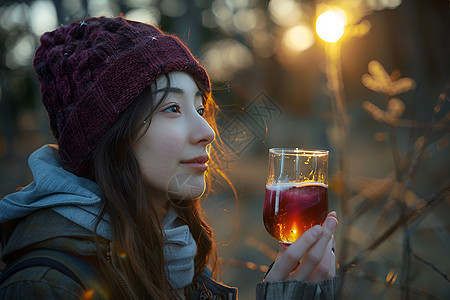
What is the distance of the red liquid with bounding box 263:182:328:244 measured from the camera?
1492mm

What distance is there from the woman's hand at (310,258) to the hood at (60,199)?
2.41ft

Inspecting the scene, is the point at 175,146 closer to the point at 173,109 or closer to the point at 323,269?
the point at 173,109

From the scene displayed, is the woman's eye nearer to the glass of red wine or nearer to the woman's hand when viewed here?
the glass of red wine

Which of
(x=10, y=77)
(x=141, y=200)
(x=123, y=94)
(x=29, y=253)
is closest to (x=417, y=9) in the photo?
(x=123, y=94)

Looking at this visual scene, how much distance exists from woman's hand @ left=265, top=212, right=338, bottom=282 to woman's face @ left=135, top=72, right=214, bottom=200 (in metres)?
0.49

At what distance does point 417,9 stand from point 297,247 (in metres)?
1.88

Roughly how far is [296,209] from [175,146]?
60 centimetres

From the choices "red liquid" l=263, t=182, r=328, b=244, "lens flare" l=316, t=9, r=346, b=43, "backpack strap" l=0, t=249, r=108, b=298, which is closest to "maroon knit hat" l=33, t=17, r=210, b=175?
"backpack strap" l=0, t=249, r=108, b=298

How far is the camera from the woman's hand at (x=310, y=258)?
142 centimetres

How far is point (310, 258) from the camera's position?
1.46 metres

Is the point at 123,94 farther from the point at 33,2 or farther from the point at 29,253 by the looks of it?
the point at 33,2

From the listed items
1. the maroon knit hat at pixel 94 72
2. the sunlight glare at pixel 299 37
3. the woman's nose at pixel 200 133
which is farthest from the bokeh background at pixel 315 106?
the maroon knit hat at pixel 94 72

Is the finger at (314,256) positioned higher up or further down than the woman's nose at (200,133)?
further down

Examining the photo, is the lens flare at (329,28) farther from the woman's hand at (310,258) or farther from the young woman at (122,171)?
the woman's hand at (310,258)
